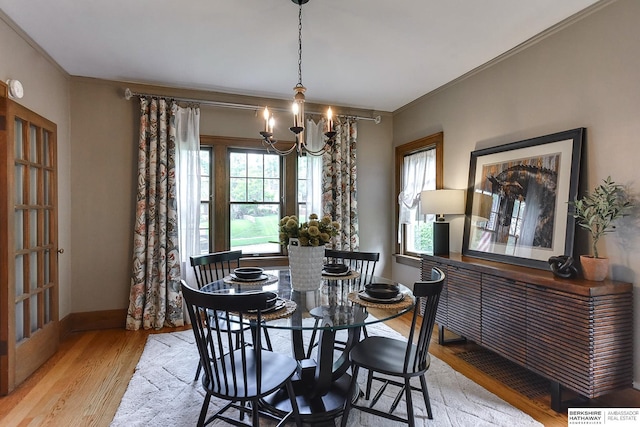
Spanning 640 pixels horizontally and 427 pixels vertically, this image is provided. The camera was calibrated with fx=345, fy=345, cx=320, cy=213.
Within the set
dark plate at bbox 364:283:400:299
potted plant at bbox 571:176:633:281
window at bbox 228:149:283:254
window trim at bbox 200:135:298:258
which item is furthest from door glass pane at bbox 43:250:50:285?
potted plant at bbox 571:176:633:281

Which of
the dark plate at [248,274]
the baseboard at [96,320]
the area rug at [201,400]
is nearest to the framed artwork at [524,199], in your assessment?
the area rug at [201,400]

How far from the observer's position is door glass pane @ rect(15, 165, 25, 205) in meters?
2.75

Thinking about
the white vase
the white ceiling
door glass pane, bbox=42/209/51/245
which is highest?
the white ceiling

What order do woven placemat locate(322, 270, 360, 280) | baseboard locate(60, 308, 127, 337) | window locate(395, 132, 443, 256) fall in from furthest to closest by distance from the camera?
window locate(395, 132, 443, 256) → baseboard locate(60, 308, 127, 337) → woven placemat locate(322, 270, 360, 280)

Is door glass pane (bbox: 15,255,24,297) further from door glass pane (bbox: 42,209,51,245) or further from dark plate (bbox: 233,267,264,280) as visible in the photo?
dark plate (bbox: 233,267,264,280)

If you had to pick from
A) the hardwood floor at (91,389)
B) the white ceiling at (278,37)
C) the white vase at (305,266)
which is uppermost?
the white ceiling at (278,37)

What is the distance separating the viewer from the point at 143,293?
12.5 feet

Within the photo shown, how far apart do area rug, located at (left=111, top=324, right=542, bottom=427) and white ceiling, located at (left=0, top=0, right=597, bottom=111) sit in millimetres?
2741

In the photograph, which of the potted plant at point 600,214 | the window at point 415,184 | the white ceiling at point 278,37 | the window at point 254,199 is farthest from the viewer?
the window at point 254,199

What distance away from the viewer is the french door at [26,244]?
2.51 m

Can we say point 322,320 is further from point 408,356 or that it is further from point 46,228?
point 46,228

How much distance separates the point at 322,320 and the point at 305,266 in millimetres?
568

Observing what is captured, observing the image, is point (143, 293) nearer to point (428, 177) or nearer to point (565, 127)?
point (428, 177)

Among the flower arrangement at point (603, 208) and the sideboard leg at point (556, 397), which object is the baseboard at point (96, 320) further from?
the flower arrangement at point (603, 208)
